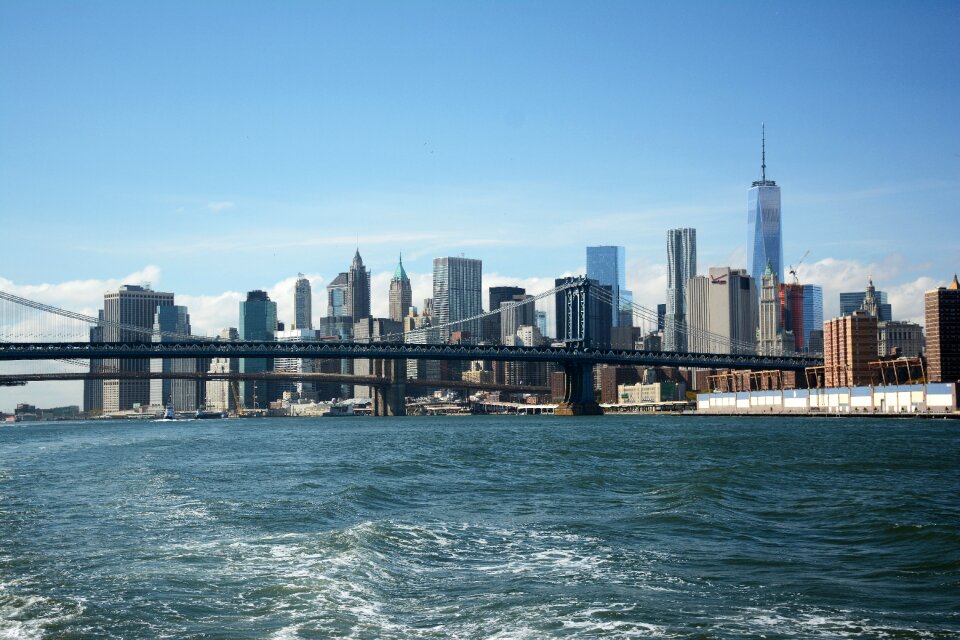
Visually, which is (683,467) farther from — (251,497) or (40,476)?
(40,476)

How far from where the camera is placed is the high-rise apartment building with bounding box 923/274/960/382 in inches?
5325

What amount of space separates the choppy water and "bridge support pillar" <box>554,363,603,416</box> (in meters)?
102

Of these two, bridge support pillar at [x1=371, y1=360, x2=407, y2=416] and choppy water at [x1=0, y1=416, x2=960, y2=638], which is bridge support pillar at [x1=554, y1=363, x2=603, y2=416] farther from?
choppy water at [x1=0, y1=416, x2=960, y2=638]

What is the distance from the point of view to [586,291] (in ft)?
507

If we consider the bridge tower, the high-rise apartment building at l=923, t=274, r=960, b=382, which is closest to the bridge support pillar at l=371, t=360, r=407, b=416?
the bridge tower

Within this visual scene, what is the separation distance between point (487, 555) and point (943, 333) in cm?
13720

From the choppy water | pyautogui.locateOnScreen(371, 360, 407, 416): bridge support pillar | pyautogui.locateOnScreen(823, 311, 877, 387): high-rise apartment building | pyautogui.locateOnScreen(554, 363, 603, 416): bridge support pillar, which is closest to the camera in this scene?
the choppy water

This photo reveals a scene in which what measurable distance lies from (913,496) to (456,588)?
1356 cm

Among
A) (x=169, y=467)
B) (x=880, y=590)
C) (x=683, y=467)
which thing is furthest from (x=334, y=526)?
(x=169, y=467)

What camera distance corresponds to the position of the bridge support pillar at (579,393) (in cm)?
13375

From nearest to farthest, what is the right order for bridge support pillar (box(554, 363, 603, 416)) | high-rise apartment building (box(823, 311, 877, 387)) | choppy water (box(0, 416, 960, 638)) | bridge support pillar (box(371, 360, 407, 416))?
choppy water (box(0, 416, 960, 638))
bridge support pillar (box(554, 363, 603, 416))
high-rise apartment building (box(823, 311, 877, 387))
bridge support pillar (box(371, 360, 407, 416))

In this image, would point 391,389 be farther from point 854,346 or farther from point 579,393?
point 854,346

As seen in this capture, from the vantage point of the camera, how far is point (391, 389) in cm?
18150

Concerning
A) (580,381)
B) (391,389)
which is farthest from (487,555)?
(391,389)
